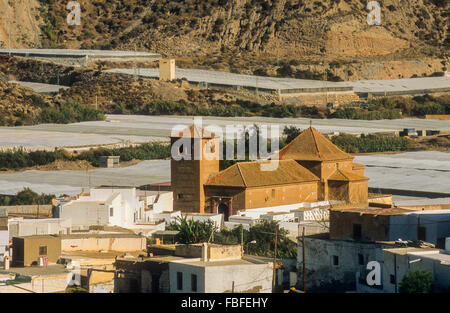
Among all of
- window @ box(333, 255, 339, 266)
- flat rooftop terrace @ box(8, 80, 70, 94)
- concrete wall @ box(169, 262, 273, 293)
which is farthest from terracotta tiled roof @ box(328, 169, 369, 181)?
flat rooftop terrace @ box(8, 80, 70, 94)

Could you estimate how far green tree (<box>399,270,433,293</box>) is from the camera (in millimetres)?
28766

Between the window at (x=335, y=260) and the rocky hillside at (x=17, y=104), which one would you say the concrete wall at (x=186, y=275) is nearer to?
the window at (x=335, y=260)

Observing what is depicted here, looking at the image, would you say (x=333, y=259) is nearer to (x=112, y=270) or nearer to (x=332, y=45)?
(x=112, y=270)

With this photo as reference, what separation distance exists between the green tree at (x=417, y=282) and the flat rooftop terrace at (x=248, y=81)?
66.0m

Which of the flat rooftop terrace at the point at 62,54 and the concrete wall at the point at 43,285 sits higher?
the flat rooftop terrace at the point at 62,54

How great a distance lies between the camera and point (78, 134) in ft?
238

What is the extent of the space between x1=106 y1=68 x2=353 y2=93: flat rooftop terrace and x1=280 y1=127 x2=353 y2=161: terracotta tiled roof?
45.1 m

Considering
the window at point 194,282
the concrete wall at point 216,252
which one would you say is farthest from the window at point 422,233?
the window at point 194,282

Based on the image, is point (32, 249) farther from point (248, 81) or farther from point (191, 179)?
point (248, 81)

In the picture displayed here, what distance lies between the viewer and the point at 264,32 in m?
117

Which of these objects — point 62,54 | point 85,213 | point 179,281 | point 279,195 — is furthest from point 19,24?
point 179,281

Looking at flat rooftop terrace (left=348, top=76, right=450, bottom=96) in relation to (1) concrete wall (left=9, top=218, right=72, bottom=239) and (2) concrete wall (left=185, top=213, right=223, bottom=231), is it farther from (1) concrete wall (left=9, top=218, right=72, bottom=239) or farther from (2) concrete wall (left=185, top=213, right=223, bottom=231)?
(1) concrete wall (left=9, top=218, right=72, bottom=239)

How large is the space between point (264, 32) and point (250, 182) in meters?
70.7

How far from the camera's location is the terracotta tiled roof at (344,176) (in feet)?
160
